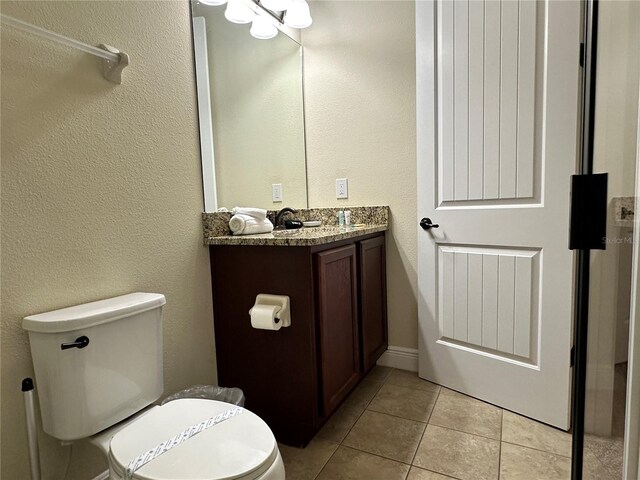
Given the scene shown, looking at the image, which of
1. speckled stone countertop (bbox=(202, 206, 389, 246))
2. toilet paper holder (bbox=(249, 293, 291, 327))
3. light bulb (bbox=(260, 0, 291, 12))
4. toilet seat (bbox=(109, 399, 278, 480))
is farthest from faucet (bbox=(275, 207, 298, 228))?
toilet seat (bbox=(109, 399, 278, 480))

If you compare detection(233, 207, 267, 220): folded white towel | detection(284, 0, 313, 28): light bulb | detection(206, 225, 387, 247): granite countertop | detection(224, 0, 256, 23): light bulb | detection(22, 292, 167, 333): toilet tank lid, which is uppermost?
detection(284, 0, 313, 28): light bulb

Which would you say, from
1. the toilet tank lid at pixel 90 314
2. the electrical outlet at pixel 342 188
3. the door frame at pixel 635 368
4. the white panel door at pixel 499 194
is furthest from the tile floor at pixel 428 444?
the electrical outlet at pixel 342 188

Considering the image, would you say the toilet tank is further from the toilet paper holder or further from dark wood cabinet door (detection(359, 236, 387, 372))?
dark wood cabinet door (detection(359, 236, 387, 372))

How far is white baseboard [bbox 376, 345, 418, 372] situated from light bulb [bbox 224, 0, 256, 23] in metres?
2.02

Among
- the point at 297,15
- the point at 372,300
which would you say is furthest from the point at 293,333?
the point at 297,15

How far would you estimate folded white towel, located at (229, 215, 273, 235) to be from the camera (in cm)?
161

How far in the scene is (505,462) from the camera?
53.2 inches

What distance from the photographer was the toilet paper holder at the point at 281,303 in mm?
1377

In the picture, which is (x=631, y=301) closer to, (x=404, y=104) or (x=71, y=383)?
(x=71, y=383)

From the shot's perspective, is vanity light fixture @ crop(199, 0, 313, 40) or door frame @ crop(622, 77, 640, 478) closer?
door frame @ crop(622, 77, 640, 478)

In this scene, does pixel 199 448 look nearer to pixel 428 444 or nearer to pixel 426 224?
pixel 428 444

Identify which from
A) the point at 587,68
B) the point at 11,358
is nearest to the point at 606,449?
the point at 587,68

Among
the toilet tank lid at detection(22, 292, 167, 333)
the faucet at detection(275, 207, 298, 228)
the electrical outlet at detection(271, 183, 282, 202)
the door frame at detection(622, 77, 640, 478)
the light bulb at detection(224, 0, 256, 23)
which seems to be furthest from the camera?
the electrical outlet at detection(271, 183, 282, 202)

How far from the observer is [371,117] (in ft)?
6.86
